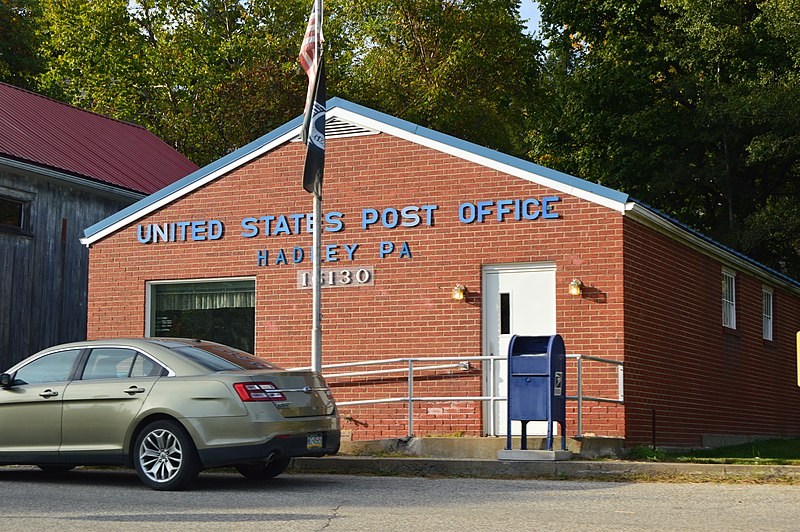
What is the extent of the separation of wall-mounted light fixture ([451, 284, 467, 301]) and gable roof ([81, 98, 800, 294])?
1.82 m

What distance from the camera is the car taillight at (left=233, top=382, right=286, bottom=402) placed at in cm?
1091

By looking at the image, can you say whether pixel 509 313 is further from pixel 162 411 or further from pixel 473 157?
pixel 162 411

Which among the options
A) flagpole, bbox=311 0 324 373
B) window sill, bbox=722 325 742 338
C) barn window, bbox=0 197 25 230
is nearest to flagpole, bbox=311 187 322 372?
flagpole, bbox=311 0 324 373

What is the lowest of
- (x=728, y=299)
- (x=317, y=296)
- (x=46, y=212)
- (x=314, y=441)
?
(x=314, y=441)

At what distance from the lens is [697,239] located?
17.7 m

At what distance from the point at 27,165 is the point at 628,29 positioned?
58.1ft

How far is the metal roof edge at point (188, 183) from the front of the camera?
18094mm

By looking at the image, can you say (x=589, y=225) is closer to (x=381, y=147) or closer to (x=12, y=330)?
(x=381, y=147)

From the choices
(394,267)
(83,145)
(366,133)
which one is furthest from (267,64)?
(394,267)

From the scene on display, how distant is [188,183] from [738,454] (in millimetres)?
9770

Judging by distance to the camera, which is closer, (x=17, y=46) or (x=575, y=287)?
(x=575, y=287)

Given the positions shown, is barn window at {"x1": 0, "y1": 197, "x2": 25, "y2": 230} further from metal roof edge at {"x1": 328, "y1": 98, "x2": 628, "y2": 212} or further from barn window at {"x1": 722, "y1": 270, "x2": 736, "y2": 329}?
barn window at {"x1": 722, "y1": 270, "x2": 736, "y2": 329}

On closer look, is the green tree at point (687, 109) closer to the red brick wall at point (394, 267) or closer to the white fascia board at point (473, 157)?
the white fascia board at point (473, 157)

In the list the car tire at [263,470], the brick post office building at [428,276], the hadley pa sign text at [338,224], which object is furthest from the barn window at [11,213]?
the car tire at [263,470]
